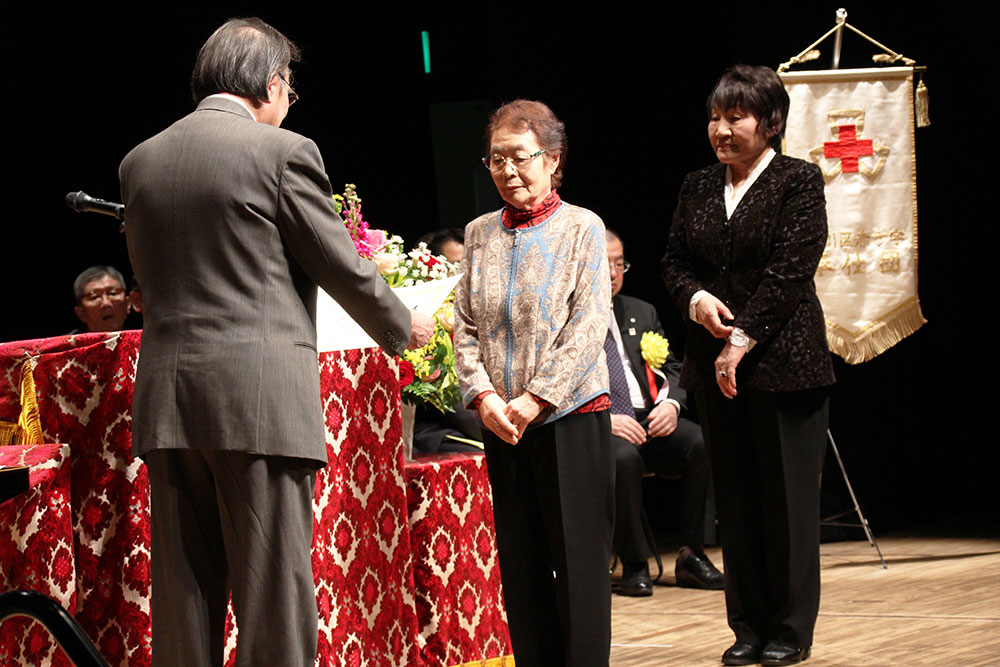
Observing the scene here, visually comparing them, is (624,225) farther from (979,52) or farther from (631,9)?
(979,52)

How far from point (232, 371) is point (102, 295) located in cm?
334

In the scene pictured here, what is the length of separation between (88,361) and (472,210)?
3923mm

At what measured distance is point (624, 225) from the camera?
5.96 metres

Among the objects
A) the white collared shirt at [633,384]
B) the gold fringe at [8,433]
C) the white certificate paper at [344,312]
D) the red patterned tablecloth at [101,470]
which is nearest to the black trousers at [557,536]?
the white certificate paper at [344,312]

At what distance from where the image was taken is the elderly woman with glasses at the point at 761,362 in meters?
2.92

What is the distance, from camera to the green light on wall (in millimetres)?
6113

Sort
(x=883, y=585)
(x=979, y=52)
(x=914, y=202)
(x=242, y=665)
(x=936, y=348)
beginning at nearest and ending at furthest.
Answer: (x=242, y=665) → (x=883, y=585) → (x=914, y=202) → (x=979, y=52) → (x=936, y=348)

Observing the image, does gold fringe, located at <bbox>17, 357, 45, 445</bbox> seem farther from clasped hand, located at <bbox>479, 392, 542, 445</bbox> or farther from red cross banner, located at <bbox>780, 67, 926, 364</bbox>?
red cross banner, located at <bbox>780, 67, 926, 364</bbox>

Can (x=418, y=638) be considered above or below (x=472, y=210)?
below

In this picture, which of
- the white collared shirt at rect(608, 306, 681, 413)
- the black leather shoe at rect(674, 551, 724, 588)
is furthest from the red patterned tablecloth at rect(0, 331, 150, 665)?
the white collared shirt at rect(608, 306, 681, 413)

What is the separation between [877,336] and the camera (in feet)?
14.9

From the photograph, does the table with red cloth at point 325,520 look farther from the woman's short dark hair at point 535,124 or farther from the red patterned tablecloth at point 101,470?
the woman's short dark hair at point 535,124

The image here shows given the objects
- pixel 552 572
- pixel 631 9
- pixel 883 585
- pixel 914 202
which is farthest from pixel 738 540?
pixel 631 9

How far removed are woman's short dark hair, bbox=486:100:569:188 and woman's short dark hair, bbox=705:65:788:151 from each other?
676 millimetres
